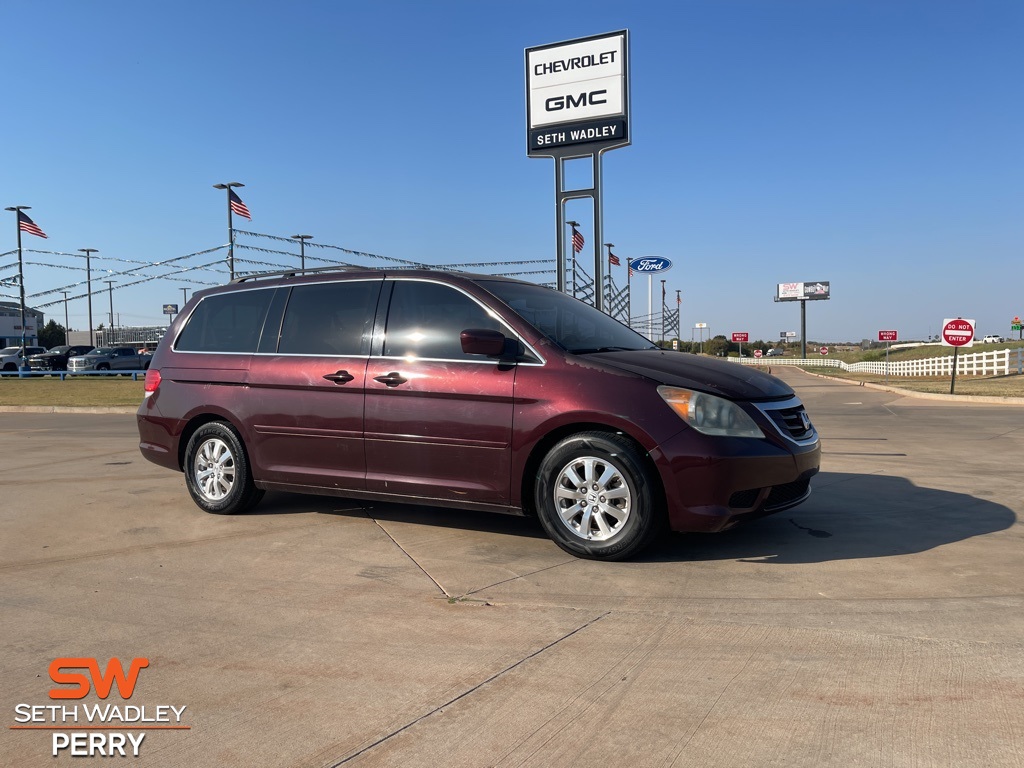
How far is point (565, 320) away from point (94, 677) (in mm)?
3580

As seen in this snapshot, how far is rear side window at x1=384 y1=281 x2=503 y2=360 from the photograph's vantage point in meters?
5.46

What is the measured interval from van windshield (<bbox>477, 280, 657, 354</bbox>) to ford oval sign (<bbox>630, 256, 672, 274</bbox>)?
18873 millimetres

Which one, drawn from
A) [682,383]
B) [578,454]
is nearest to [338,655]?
[578,454]

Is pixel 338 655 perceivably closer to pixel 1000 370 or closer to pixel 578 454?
pixel 578 454

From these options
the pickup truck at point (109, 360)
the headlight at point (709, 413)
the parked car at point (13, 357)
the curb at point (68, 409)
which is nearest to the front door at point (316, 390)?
the headlight at point (709, 413)

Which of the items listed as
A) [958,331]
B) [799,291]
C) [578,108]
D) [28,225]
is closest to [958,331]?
[958,331]

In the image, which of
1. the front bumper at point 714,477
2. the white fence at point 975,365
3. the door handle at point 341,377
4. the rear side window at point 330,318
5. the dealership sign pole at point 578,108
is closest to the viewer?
the front bumper at point 714,477

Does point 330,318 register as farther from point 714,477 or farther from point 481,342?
point 714,477

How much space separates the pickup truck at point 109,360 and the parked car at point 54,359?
1.53 metres

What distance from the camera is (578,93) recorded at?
1609cm

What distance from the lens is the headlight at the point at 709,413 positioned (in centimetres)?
470

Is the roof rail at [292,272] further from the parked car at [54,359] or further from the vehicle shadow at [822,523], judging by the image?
the parked car at [54,359]

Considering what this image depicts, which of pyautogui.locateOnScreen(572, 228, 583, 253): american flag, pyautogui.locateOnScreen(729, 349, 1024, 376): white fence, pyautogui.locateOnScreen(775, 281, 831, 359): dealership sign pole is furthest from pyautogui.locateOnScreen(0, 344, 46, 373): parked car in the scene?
pyautogui.locateOnScreen(775, 281, 831, 359): dealership sign pole

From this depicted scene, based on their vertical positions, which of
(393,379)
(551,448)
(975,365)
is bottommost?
(975,365)
